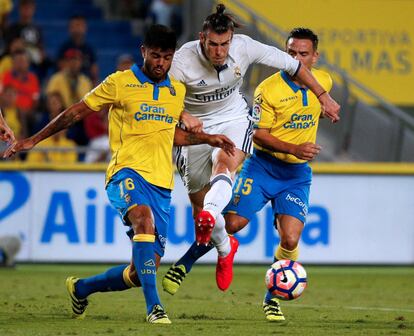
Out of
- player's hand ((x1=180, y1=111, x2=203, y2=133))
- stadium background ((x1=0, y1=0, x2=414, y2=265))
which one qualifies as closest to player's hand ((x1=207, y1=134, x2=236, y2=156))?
player's hand ((x1=180, y1=111, x2=203, y2=133))

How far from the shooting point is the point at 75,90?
17219 millimetres

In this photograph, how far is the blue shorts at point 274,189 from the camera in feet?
33.2

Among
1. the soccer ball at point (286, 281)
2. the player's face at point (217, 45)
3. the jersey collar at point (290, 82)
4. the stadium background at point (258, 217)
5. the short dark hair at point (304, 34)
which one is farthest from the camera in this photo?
the stadium background at point (258, 217)

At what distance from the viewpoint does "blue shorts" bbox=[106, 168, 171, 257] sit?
877cm

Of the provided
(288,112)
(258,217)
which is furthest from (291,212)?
(258,217)

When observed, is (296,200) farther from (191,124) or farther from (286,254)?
(191,124)

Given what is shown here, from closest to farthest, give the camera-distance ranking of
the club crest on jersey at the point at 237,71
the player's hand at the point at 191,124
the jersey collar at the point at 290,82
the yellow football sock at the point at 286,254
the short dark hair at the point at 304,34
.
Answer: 1. the player's hand at the point at 191,124
2. the club crest on jersey at the point at 237,71
3. the yellow football sock at the point at 286,254
4. the short dark hair at the point at 304,34
5. the jersey collar at the point at 290,82

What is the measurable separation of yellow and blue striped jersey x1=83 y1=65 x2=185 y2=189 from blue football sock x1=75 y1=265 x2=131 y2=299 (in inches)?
28.9

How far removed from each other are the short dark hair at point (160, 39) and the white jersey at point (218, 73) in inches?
31.7

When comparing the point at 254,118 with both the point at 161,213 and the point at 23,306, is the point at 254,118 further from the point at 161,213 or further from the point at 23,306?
the point at 23,306

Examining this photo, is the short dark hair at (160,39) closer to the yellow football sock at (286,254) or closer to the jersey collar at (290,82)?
the jersey collar at (290,82)

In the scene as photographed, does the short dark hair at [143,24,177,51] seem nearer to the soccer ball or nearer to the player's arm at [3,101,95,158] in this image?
the player's arm at [3,101,95,158]

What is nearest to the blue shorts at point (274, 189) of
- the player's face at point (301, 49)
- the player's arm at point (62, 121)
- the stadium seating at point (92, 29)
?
the player's face at point (301, 49)

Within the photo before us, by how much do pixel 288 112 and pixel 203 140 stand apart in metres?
1.32
